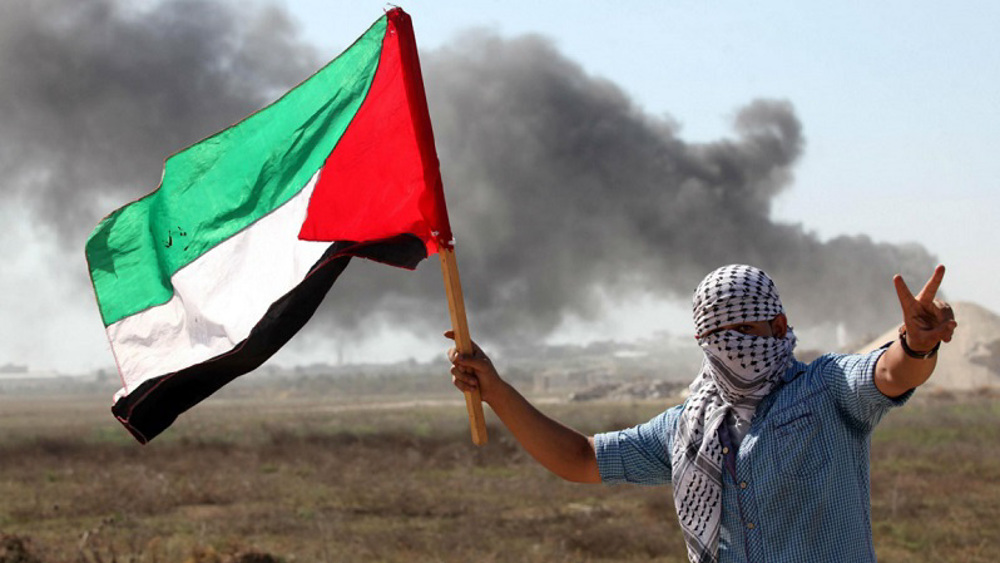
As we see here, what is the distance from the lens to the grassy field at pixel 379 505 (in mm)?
10664

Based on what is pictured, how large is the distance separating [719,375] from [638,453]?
44 centimetres

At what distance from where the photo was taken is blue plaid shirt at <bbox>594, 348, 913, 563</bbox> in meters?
2.27

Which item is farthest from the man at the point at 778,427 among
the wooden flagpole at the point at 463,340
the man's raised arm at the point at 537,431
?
the wooden flagpole at the point at 463,340

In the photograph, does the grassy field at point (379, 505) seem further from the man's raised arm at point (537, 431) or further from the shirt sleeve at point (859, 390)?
the shirt sleeve at point (859, 390)

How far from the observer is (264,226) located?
365 centimetres

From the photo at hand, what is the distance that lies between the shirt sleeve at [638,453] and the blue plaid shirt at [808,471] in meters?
0.35

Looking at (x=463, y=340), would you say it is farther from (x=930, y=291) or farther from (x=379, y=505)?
(x=379, y=505)

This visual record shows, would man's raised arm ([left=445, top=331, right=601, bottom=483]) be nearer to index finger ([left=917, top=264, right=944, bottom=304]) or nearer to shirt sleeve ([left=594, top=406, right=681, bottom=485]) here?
shirt sleeve ([left=594, top=406, right=681, bottom=485])

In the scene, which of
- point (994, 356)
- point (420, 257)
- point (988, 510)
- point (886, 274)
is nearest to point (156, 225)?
point (420, 257)

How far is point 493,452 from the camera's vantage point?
20203 millimetres

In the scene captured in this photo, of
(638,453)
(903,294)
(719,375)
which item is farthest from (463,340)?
(903,294)

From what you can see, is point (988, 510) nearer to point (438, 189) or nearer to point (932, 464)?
point (932, 464)

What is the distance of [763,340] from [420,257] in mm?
1319

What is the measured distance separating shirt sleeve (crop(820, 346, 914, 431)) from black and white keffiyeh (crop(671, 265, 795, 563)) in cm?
12
